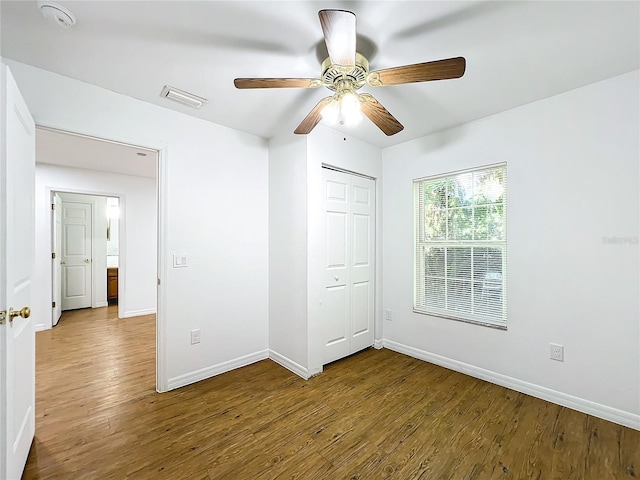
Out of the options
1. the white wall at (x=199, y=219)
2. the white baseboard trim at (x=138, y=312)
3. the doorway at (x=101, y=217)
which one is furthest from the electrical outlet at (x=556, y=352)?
the white baseboard trim at (x=138, y=312)

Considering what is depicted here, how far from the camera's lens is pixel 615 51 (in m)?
1.73

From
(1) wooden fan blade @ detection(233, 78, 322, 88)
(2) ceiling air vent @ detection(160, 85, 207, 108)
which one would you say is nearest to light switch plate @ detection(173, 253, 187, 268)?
(2) ceiling air vent @ detection(160, 85, 207, 108)

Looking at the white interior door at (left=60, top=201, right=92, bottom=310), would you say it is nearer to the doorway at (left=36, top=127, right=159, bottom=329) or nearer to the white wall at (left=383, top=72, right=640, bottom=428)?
the doorway at (left=36, top=127, right=159, bottom=329)

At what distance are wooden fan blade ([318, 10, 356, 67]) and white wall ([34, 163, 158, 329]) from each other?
4.09 m

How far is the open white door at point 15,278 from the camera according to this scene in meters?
1.27

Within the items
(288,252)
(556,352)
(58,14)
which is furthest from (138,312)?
(556,352)

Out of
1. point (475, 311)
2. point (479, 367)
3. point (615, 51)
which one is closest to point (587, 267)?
point (475, 311)

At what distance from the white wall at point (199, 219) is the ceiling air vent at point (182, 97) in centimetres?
24

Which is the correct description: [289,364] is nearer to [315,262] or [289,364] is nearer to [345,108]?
[315,262]

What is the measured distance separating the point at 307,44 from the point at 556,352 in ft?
9.46

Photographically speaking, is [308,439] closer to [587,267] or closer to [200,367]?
[200,367]

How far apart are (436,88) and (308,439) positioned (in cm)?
263

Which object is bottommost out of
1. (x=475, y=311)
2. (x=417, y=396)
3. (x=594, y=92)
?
(x=417, y=396)

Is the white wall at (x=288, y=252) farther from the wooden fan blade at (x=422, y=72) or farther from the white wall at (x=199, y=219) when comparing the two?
the wooden fan blade at (x=422, y=72)
